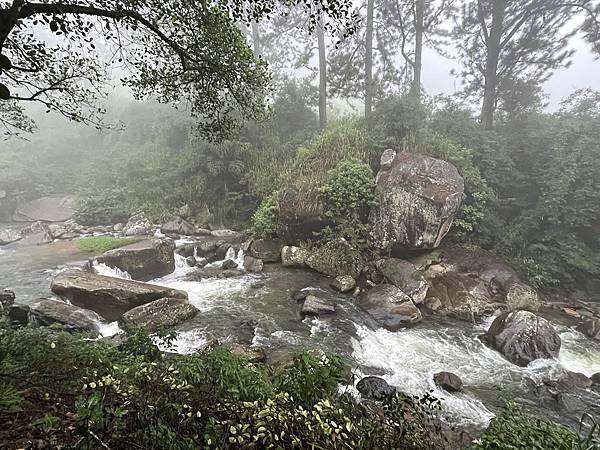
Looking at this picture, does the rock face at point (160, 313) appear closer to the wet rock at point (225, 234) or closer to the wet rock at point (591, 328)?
the wet rock at point (225, 234)

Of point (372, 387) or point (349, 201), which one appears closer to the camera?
point (372, 387)

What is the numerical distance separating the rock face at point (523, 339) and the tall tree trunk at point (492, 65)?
10966 millimetres

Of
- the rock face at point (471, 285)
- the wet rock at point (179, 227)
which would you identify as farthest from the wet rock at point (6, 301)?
the rock face at point (471, 285)

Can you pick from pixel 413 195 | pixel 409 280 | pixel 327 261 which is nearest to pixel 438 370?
pixel 409 280

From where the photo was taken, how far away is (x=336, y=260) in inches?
440

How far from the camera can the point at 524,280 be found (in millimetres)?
10312

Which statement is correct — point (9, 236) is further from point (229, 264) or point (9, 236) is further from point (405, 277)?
point (405, 277)

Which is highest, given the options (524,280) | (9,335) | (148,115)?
(148,115)

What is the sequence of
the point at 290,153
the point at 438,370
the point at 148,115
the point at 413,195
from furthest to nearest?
the point at 148,115 → the point at 290,153 → the point at 413,195 → the point at 438,370

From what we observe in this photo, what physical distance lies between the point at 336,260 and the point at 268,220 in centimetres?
350

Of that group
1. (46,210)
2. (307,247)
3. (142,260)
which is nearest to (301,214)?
(307,247)

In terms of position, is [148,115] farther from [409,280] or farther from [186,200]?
[409,280]

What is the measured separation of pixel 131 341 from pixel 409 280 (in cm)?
818

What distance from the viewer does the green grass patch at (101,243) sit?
13.0 metres
